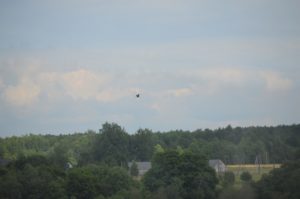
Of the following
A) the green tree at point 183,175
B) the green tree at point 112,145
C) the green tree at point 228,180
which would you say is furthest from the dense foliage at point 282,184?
the green tree at point 112,145

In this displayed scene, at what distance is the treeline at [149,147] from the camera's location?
148 m

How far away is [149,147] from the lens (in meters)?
165

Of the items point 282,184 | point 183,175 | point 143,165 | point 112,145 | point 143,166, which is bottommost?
point 282,184

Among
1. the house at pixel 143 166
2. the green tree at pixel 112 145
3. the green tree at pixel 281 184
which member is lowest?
the green tree at pixel 281 184

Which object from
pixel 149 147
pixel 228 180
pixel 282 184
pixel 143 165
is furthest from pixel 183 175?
pixel 149 147

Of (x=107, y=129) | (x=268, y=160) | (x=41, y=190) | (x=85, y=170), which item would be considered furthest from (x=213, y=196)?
(x=268, y=160)

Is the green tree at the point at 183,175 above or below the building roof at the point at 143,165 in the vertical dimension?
below

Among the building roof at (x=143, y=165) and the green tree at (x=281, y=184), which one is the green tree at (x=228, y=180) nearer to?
the green tree at (x=281, y=184)

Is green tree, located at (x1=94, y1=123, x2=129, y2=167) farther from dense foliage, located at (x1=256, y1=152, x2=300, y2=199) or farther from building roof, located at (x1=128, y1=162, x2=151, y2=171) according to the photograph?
dense foliage, located at (x1=256, y1=152, x2=300, y2=199)

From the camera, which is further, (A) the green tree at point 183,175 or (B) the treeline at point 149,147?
(B) the treeline at point 149,147

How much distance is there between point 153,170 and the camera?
98625 millimetres

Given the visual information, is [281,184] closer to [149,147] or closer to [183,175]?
[183,175]

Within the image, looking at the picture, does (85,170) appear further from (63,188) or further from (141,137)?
(141,137)

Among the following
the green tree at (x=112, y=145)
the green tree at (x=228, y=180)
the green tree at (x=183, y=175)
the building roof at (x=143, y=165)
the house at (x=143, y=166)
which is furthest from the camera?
the green tree at (x=112, y=145)
